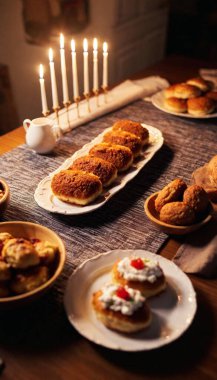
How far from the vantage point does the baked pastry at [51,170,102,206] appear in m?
1.20

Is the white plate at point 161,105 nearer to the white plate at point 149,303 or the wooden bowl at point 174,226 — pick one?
the wooden bowl at point 174,226

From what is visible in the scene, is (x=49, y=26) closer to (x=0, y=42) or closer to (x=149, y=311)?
(x=0, y=42)

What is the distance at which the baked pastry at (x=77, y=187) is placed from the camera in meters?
1.20

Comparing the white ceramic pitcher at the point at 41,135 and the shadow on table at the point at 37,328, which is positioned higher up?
the white ceramic pitcher at the point at 41,135

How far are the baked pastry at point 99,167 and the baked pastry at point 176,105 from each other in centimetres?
64

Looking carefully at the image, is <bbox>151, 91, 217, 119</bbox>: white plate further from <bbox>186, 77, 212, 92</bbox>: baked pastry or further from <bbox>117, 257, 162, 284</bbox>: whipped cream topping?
<bbox>117, 257, 162, 284</bbox>: whipped cream topping

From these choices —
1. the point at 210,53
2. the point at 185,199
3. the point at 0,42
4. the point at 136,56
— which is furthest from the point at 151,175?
the point at 210,53

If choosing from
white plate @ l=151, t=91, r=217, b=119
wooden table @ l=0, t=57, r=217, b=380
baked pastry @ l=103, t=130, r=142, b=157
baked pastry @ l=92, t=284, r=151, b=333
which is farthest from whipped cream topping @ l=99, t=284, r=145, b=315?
white plate @ l=151, t=91, r=217, b=119

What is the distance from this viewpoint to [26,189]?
135 cm

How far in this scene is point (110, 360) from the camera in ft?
2.67

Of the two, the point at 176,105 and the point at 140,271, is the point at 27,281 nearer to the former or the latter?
the point at 140,271

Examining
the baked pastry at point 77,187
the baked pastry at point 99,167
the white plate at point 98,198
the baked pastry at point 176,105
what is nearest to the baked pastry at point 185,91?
the baked pastry at point 176,105

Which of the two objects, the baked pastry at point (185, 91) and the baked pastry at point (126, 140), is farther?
the baked pastry at point (185, 91)

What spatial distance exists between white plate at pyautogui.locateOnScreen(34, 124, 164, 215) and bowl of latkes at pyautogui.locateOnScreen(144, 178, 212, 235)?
0.59 ft
